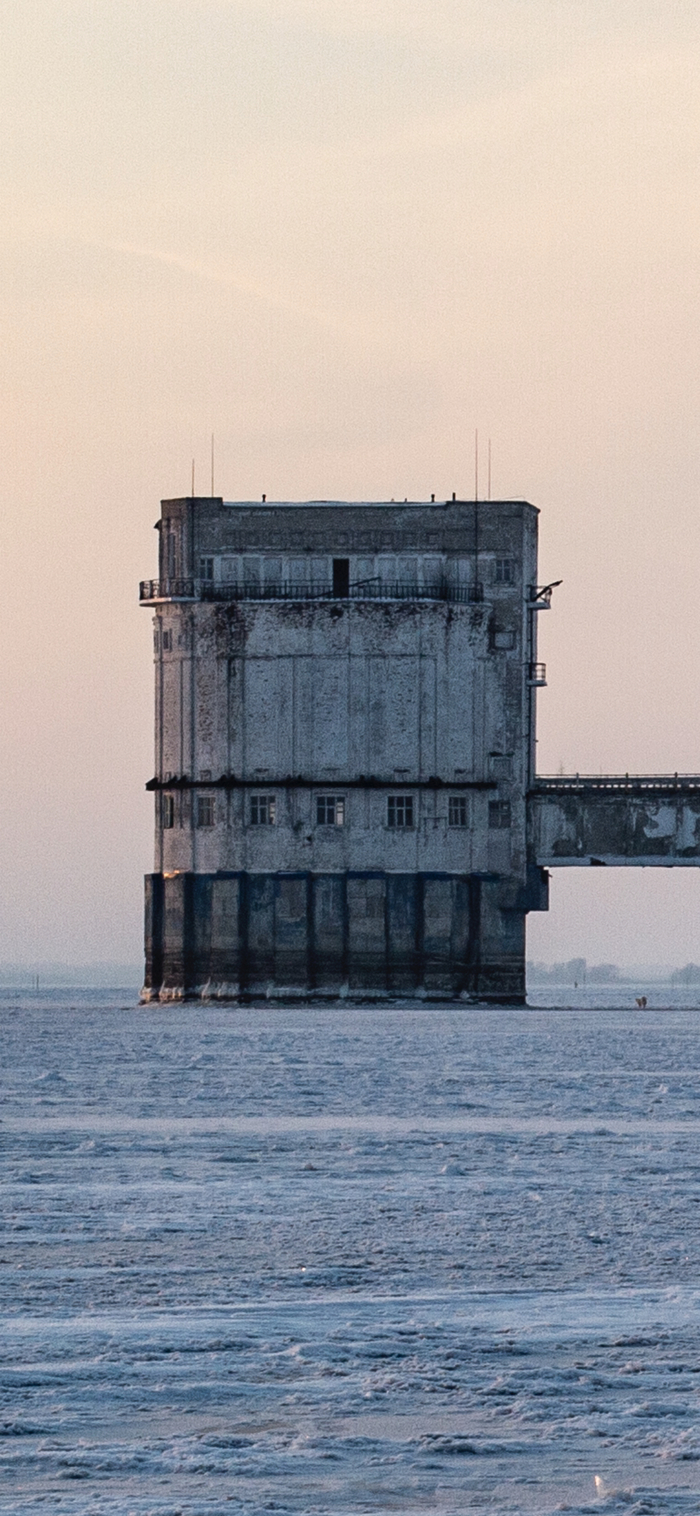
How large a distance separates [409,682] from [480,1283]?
8549 centimetres

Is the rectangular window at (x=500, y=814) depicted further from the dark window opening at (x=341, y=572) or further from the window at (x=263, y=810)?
the dark window opening at (x=341, y=572)

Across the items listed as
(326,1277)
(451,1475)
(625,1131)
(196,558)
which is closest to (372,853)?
(196,558)

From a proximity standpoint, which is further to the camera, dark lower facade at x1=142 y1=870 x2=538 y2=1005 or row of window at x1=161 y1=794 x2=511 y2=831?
row of window at x1=161 y1=794 x2=511 y2=831

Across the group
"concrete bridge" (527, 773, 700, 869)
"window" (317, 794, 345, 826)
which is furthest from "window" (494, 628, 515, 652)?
"window" (317, 794, 345, 826)

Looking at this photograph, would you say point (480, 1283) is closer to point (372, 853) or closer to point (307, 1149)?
point (307, 1149)

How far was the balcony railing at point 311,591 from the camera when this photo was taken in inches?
4213

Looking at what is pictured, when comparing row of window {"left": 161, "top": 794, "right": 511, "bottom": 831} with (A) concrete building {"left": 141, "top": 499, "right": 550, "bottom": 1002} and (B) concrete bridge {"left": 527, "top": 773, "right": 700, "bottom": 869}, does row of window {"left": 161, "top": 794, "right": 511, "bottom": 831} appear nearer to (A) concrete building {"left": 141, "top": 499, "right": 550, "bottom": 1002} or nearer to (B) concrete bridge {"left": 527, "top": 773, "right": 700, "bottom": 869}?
(A) concrete building {"left": 141, "top": 499, "right": 550, "bottom": 1002}

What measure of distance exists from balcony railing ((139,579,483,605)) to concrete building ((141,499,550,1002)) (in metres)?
0.14

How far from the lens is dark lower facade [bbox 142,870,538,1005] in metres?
104

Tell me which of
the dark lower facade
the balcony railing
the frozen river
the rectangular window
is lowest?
the dark lower facade

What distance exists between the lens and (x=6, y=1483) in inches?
509

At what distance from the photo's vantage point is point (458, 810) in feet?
344

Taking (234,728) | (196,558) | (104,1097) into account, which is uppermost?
(196,558)

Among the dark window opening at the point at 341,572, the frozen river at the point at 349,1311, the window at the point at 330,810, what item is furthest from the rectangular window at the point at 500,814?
the frozen river at the point at 349,1311
